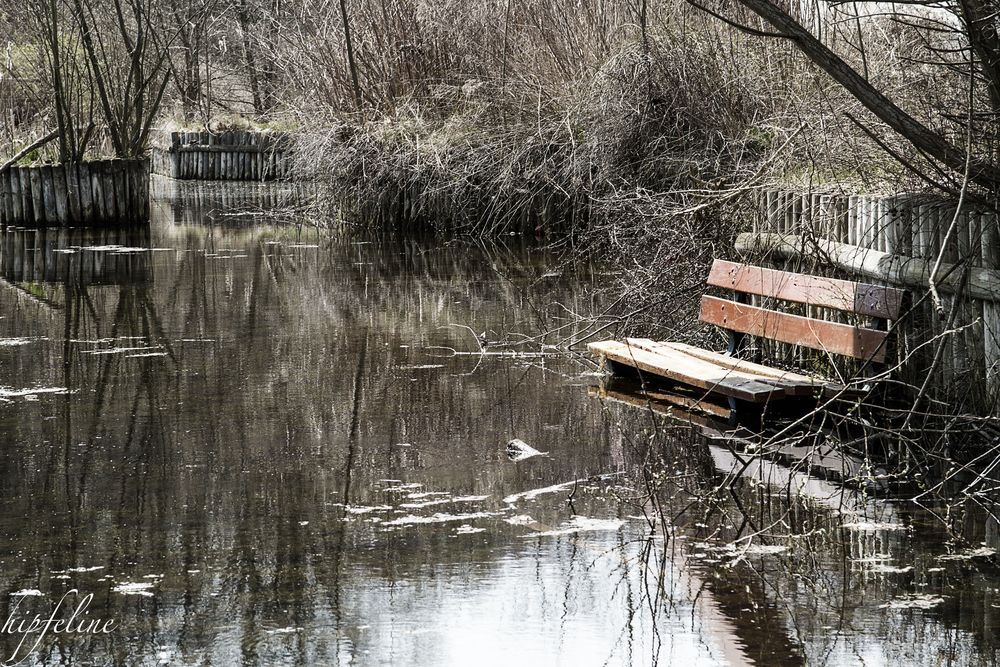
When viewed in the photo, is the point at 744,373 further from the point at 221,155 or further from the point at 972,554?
the point at 221,155

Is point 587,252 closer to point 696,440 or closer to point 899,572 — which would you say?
point 696,440

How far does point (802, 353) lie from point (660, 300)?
1.70 metres

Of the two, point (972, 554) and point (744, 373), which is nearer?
point (972, 554)

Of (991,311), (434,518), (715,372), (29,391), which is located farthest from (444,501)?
(29,391)

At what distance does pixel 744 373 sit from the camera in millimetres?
Answer: 7941

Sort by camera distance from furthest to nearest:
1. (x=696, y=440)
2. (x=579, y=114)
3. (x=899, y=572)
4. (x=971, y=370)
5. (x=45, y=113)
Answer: (x=45, y=113) → (x=579, y=114) → (x=696, y=440) → (x=971, y=370) → (x=899, y=572)

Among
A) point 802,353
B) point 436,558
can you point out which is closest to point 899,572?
point 436,558

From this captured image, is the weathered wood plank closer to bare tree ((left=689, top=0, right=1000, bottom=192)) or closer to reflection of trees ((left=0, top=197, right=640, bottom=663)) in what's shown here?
reflection of trees ((left=0, top=197, right=640, bottom=663))

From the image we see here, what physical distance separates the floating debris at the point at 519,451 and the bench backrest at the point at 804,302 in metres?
1.85

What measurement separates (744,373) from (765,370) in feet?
0.52

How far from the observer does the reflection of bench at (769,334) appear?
7227 mm

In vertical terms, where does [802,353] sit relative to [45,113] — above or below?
below

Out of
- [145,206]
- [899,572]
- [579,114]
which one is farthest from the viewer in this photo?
[145,206]

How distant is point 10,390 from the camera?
28.9 feet
